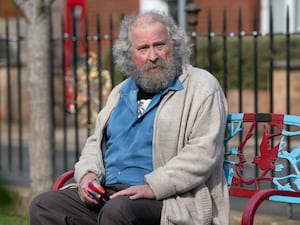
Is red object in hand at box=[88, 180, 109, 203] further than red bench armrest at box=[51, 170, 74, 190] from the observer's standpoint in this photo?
No

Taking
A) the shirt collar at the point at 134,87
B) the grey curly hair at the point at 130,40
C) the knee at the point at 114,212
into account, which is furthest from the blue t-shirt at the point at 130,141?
the knee at the point at 114,212

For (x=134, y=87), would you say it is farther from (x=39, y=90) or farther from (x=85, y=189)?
(x=39, y=90)

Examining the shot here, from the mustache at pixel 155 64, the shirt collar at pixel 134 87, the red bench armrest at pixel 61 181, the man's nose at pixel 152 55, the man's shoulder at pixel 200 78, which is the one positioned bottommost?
the red bench armrest at pixel 61 181

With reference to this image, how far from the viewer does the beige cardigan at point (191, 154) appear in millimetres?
4039

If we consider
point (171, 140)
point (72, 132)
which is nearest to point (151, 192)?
point (171, 140)

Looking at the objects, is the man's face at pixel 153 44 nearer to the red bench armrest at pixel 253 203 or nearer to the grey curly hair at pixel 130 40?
the grey curly hair at pixel 130 40

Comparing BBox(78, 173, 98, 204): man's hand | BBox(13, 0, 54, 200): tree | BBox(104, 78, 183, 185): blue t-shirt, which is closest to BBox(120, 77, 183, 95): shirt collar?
BBox(104, 78, 183, 185): blue t-shirt

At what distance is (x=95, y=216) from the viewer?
4.30 metres

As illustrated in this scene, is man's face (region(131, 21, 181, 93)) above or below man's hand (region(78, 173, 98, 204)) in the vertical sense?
above

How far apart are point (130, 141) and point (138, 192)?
312mm

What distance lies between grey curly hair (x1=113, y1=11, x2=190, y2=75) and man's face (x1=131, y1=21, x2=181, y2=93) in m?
0.03

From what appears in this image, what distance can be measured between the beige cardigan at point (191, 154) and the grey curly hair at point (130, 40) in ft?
0.41

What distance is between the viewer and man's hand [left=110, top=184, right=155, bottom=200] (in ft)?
13.1

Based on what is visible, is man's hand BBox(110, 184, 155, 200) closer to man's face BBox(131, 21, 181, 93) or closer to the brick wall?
man's face BBox(131, 21, 181, 93)
